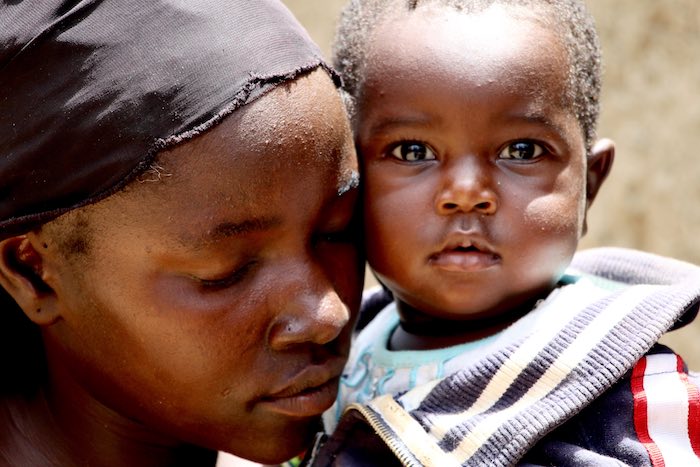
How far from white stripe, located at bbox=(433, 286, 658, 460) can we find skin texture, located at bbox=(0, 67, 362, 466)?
28 centimetres

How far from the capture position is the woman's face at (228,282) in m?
1.68

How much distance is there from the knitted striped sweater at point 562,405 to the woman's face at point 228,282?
0.18 metres

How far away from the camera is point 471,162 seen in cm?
203

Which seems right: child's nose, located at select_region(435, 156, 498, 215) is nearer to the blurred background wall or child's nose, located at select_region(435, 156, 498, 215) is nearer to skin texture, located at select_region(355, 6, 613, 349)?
skin texture, located at select_region(355, 6, 613, 349)

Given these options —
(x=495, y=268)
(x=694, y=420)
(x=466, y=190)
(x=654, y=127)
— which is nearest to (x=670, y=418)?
(x=694, y=420)

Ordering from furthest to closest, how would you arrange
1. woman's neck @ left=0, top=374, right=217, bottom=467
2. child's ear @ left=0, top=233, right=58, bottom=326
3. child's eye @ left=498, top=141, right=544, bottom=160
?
child's eye @ left=498, top=141, right=544, bottom=160 → woman's neck @ left=0, top=374, right=217, bottom=467 → child's ear @ left=0, top=233, right=58, bottom=326

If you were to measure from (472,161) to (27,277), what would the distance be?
0.91 m

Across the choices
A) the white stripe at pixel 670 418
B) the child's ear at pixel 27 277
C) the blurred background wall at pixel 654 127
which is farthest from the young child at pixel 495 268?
the blurred background wall at pixel 654 127

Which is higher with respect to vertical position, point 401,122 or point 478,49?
point 478,49

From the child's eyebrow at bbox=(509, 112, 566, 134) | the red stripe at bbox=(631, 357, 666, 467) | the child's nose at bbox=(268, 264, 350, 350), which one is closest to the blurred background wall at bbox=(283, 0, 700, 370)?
the child's eyebrow at bbox=(509, 112, 566, 134)

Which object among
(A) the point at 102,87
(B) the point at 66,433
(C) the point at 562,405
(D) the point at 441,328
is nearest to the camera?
(A) the point at 102,87

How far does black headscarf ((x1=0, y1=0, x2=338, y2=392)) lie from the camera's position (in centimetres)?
167

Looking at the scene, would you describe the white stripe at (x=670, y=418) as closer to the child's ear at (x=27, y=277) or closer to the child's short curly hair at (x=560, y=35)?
the child's short curly hair at (x=560, y=35)

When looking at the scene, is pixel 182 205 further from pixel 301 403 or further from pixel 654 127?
pixel 654 127
